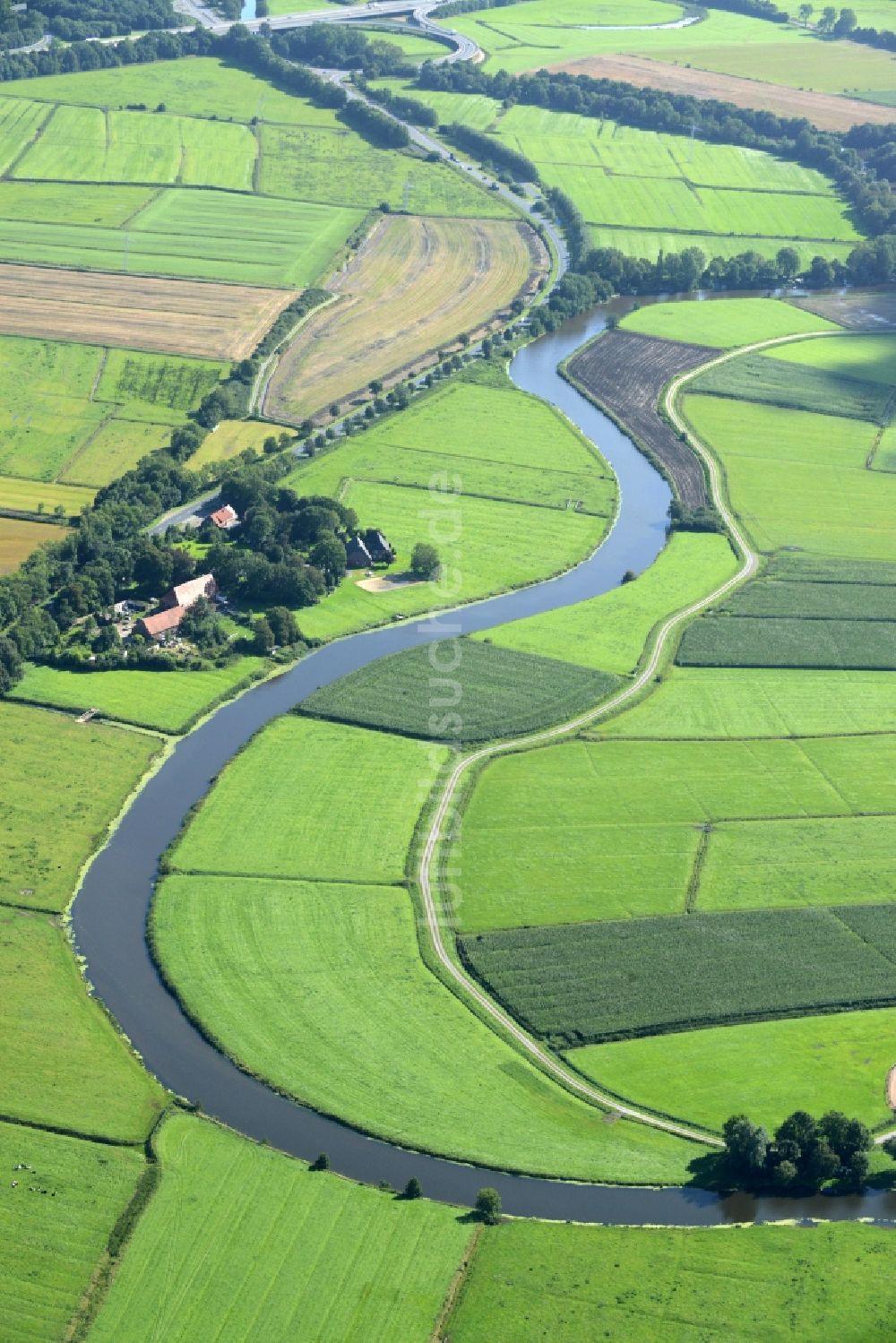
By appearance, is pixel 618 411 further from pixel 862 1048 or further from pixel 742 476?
pixel 862 1048

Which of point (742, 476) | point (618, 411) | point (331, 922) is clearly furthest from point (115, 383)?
point (331, 922)

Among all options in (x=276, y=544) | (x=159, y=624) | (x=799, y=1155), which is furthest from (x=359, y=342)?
(x=799, y=1155)

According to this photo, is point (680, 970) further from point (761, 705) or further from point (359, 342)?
point (359, 342)

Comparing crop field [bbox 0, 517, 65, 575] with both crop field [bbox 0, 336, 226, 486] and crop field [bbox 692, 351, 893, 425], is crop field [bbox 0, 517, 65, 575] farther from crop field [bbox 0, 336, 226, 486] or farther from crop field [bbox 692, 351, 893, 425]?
crop field [bbox 692, 351, 893, 425]

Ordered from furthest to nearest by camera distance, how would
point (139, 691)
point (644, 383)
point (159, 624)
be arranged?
1. point (644, 383)
2. point (159, 624)
3. point (139, 691)

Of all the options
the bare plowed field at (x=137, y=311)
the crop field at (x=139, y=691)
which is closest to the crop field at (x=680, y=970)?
the crop field at (x=139, y=691)
